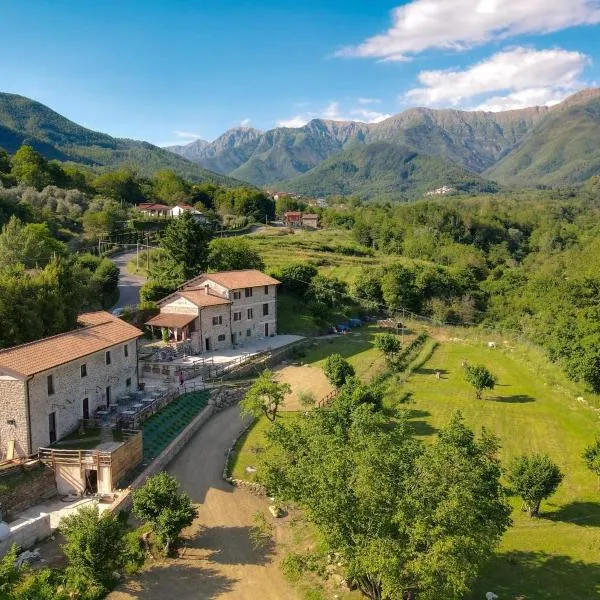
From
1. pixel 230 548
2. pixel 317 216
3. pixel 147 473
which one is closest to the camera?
pixel 230 548

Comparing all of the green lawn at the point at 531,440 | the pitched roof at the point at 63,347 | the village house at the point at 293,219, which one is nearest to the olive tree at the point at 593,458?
the green lawn at the point at 531,440

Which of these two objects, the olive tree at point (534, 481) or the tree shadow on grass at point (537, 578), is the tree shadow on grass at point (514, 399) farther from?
the tree shadow on grass at point (537, 578)

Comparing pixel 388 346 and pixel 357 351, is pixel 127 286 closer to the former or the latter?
pixel 357 351

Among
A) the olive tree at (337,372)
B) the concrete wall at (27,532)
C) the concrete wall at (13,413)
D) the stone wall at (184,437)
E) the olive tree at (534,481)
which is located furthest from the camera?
the olive tree at (337,372)

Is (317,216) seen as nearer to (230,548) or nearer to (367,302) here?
(367,302)

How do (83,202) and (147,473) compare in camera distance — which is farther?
(83,202)

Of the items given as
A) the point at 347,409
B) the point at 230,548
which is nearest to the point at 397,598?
the point at 230,548

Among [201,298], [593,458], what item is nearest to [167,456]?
[201,298]
